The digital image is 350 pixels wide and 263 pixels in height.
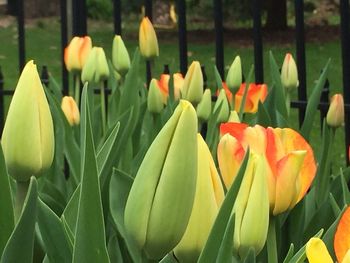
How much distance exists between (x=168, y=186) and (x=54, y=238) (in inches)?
6.6

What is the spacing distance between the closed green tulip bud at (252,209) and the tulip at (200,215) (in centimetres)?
5

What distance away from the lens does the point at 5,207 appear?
0.72 m

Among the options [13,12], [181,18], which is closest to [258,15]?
[181,18]

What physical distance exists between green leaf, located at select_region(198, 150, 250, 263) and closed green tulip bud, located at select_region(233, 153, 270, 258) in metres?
0.07

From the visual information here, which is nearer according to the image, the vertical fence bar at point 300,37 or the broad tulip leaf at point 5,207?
the broad tulip leaf at point 5,207

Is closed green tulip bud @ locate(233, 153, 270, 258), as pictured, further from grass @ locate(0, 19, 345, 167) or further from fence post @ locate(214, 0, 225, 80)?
grass @ locate(0, 19, 345, 167)

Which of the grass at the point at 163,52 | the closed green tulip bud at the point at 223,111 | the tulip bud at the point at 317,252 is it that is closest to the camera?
the tulip bud at the point at 317,252

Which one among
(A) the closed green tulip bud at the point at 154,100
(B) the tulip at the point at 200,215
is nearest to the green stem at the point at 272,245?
(B) the tulip at the point at 200,215

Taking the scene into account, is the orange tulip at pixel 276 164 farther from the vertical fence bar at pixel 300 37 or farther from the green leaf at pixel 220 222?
the vertical fence bar at pixel 300 37

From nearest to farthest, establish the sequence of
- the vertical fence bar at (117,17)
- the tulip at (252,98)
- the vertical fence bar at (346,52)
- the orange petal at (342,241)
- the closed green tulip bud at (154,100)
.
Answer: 1. the orange petal at (342,241)
2. the closed green tulip bud at (154,100)
3. the tulip at (252,98)
4. the vertical fence bar at (346,52)
5. the vertical fence bar at (117,17)

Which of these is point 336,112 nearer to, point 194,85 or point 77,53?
point 194,85

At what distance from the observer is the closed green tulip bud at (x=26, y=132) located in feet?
2.41

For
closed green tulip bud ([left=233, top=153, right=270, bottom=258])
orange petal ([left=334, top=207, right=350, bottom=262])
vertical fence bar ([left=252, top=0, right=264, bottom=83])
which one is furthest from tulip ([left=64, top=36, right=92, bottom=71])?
orange petal ([left=334, top=207, right=350, bottom=262])

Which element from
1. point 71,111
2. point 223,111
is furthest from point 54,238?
point 71,111
